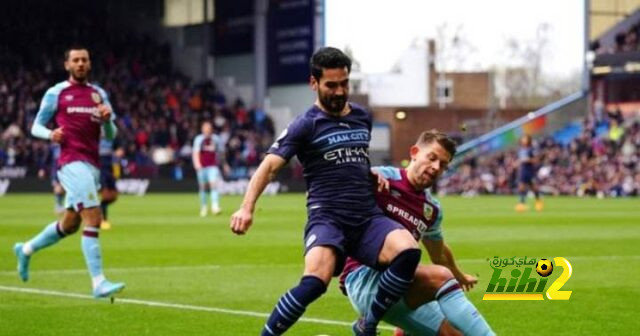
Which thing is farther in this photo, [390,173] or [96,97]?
[96,97]

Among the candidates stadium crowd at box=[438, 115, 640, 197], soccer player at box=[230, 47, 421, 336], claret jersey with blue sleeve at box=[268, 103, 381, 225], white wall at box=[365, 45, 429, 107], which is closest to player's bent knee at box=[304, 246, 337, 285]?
soccer player at box=[230, 47, 421, 336]

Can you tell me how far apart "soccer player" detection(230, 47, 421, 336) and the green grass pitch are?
6.69 ft

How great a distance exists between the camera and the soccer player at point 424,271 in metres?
8.00

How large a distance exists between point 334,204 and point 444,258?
89 centimetres

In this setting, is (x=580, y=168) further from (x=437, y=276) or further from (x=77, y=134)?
(x=437, y=276)

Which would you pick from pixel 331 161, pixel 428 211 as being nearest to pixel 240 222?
pixel 331 161

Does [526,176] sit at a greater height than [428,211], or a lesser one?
lesser

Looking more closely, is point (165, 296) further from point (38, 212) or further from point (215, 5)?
point (215, 5)

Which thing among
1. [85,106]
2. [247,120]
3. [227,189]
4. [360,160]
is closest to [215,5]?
[247,120]

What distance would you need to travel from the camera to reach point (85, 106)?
13555 mm

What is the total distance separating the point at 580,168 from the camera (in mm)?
51000

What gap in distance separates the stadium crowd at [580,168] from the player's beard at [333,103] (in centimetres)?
4148

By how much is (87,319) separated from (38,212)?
21578 millimetres

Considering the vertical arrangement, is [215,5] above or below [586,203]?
above
